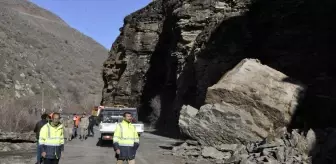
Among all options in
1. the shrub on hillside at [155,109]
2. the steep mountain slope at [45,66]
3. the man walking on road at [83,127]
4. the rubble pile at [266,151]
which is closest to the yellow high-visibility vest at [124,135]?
the rubble pile at [266,151]

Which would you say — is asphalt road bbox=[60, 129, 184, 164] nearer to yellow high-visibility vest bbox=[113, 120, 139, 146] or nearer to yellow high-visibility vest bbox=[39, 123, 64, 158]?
yellow high-visibility vest bbox=[113, 120, 139, 146]

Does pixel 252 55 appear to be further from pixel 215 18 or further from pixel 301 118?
pixel 301 118

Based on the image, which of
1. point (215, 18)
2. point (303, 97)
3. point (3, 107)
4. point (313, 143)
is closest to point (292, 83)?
point (303, 97)

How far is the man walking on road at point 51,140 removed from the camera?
9.34 m

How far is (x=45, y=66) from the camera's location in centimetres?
7712

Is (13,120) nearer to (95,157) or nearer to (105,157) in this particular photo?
(95,157)

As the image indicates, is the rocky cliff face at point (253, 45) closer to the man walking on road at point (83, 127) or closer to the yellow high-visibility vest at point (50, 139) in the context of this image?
the man walking on road at point (83, 127)

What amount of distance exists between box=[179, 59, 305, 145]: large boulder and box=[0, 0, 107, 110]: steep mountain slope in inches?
1709

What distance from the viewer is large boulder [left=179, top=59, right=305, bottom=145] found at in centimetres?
1617

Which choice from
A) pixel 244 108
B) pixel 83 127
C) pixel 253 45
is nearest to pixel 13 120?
pixel 83 127

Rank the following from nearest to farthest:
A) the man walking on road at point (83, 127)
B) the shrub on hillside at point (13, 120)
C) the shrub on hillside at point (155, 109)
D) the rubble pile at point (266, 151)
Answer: the rubble pile at point (266, 151) < the man walking on road at point (83, 127) < the shrub on hillside at point (13, 120) < the shrub on hillside at point (155, 109)

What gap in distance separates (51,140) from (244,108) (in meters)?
9.17

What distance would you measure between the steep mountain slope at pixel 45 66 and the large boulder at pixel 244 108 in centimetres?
4340

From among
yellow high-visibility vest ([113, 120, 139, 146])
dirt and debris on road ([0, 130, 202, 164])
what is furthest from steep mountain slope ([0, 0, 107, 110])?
yellow high-visibility vest ([113, 120, 139, 146])
